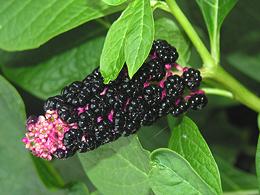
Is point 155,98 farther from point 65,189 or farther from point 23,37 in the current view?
point 65,189

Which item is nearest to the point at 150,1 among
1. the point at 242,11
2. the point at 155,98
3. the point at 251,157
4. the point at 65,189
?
the point at 155,98

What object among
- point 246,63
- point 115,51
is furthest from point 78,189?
point 246,63

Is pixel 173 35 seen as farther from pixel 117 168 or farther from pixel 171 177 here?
pixel 171 177

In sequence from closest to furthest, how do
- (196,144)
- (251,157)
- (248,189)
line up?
(196,144), (248,189), (251,157)

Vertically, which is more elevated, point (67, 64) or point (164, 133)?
point (67, 64)

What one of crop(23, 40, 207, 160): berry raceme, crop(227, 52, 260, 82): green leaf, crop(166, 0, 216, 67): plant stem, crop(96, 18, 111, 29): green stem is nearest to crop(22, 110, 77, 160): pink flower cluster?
crop(23, 40, 207, 160): berry raceme

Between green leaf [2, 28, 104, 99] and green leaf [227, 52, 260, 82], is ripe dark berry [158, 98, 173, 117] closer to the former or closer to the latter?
green leaf [2, 28, 104, 99]

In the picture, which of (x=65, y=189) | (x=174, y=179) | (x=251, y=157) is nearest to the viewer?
(x=174, y=179)
